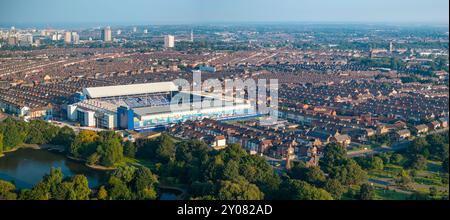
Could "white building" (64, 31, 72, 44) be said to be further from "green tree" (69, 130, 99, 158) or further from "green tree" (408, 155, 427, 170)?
"green tree" (408, 155, 427, 170)

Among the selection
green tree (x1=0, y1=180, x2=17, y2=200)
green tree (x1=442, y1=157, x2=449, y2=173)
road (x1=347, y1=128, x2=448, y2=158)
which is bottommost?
road (x1=347, y1=128, x2=448, y2=158)

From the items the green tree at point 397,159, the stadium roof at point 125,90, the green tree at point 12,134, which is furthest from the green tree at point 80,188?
the stadium roof at point 125,90

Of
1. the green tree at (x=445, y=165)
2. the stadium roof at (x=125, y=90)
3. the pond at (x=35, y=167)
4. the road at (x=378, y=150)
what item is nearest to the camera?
the pond at (x=35, y=167)

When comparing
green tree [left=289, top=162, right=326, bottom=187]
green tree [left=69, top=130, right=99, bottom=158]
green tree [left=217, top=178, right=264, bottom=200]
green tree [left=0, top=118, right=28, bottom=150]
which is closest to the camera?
green tree [left=217, top=178, right=264, bottom=200]

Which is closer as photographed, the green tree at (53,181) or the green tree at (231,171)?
the green tree at (53,181)

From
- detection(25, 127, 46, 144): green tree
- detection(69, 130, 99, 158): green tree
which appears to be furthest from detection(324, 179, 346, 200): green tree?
detection(25, 127, 46, 144): green tree

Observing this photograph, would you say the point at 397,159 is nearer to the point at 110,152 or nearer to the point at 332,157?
the point at 332,157

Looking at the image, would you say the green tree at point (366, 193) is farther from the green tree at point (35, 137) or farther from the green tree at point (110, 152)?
the green tree at point (35, 137)
